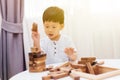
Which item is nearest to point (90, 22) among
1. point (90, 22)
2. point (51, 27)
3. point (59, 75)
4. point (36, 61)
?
point (90, 22)

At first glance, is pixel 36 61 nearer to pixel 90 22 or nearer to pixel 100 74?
pixel 100 74

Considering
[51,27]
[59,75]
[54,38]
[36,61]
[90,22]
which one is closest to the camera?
[59,75]

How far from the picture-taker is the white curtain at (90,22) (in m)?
1.57

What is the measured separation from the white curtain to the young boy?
28 centimetres

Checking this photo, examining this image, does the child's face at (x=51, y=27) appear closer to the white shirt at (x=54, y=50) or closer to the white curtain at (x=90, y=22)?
the white shirt at (x=54, y=50)

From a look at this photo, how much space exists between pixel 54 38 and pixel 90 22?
486 millimetres

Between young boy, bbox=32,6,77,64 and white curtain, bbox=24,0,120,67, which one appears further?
white curtain, bbox=24,0,120,67

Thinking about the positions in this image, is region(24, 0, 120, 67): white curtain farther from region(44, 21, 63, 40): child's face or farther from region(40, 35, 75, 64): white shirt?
region(44, 21, 63, 40): child's face

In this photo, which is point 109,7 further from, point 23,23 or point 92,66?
point 92,66

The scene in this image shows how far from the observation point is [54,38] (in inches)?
47.8

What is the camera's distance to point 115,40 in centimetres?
158

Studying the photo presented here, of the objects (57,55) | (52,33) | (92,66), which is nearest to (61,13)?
(52,33)

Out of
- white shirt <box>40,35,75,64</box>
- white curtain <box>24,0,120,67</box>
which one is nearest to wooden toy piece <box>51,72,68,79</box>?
white shirt <box>40,35,75,64</box>

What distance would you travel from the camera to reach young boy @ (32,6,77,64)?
98cm
